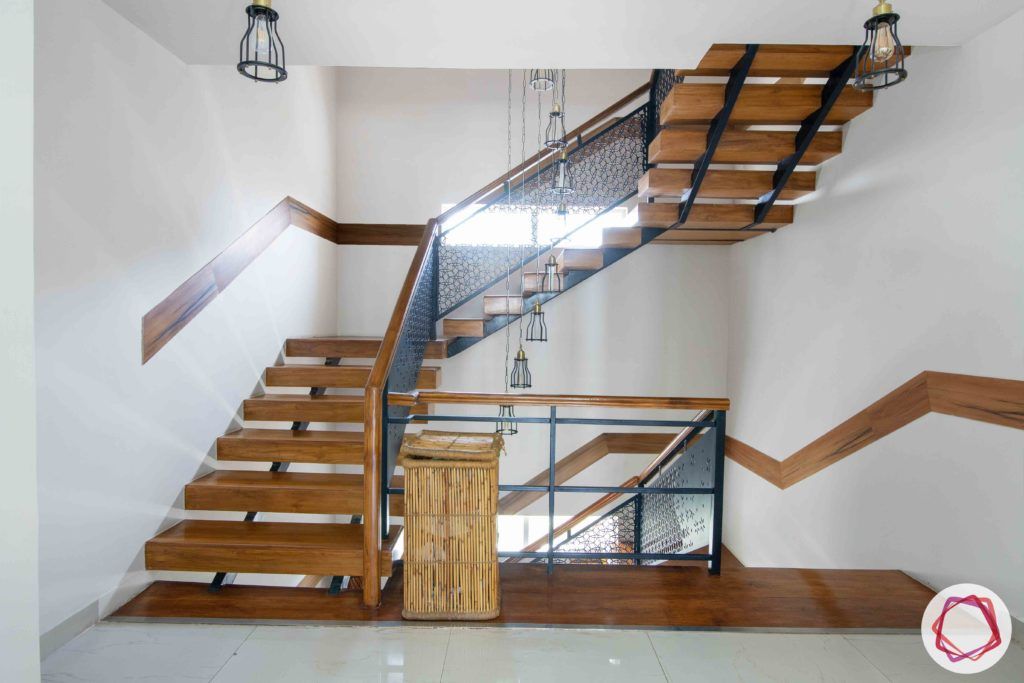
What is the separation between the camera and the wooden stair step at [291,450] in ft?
11.5

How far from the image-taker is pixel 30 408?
1.03m

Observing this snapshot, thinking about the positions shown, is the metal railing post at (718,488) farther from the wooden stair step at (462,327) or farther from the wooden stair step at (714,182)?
the wooden stair step at (462,327)

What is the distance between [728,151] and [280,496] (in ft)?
10.9

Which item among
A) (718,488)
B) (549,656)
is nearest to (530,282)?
(718,488)

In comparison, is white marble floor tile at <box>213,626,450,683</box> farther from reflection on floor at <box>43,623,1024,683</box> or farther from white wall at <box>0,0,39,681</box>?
white wall at <box>0,0,39,681</box>

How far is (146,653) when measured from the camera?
227 cm

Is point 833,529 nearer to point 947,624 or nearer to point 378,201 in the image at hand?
point 947,624

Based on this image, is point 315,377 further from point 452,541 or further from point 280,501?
point 452,541

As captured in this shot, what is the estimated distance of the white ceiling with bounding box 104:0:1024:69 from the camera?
257cm

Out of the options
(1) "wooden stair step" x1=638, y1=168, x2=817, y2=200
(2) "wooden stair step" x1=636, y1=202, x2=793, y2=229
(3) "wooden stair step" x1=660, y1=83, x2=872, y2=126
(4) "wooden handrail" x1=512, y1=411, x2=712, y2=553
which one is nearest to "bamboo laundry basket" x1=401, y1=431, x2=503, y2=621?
(4) "wooden handrail" x1=512, y1=411, x2=712, y2=553

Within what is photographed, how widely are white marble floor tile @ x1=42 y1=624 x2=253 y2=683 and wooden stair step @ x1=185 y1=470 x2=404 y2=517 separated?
794 millimetres

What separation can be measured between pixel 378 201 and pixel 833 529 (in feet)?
16.4

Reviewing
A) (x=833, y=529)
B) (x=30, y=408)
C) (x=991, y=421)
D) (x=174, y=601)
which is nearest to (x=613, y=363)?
(x=833, y=529)

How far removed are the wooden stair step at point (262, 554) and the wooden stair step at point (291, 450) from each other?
0.61 meters
